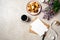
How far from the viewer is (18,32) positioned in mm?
2270

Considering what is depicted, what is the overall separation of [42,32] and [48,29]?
79mm

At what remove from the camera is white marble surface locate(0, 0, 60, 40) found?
2.26 meters

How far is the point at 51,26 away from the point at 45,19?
111mm

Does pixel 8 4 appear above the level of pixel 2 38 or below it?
above

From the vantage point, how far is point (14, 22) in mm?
2309

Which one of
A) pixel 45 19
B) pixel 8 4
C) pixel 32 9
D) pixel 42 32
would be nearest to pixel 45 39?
pixel 42 32

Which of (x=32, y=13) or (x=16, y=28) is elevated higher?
(x=32, y=13)

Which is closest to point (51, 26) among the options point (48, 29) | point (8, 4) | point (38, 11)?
point (48, 29)

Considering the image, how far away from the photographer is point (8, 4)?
2.38 meters

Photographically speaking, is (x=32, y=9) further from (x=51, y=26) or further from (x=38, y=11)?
(x=51, y=26)

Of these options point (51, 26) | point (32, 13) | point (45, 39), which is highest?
point (32, 13)

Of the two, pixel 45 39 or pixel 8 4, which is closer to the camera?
pixel 45 39

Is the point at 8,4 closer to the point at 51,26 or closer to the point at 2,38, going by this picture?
the point at 2,38

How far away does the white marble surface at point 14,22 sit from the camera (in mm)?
2260
